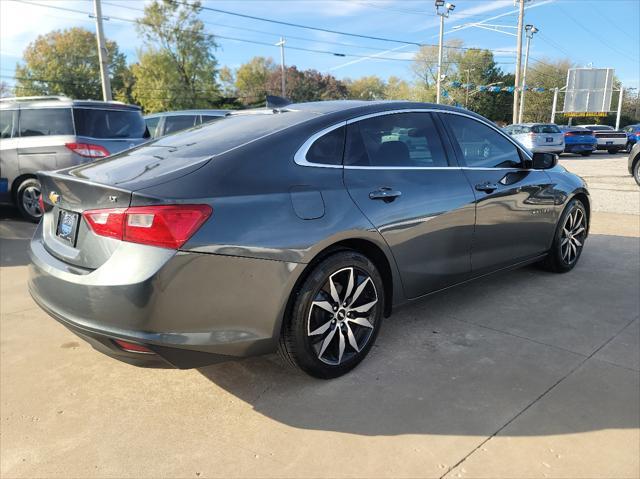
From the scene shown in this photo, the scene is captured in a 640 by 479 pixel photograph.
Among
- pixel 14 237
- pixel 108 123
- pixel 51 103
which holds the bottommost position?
pixel 14 237

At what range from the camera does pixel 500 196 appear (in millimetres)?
3891

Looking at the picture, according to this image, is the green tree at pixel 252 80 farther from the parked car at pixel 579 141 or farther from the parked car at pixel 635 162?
the parked car at pixel 635 162

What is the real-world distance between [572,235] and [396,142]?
2.62 meters

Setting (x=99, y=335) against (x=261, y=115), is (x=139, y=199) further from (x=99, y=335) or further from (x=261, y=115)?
(x=261, y=115)

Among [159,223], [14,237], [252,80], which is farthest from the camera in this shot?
[252,80]

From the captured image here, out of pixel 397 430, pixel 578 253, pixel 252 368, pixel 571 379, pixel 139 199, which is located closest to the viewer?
pixel 139 199

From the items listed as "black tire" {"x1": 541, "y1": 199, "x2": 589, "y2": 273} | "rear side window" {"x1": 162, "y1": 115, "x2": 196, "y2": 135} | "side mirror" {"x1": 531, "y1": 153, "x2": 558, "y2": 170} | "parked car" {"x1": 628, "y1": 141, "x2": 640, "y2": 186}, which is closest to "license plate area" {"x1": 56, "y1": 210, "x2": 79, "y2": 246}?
"side mirror" {"x1": 531, "y1": 153, "x2": 558, "y2": 170}

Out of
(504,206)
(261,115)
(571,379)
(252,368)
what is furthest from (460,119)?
(252,368)

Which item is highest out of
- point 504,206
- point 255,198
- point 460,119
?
point 460,119

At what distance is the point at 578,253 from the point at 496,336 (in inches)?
84.8

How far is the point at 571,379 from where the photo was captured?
2914 mm

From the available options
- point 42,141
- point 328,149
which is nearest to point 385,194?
point 328,149

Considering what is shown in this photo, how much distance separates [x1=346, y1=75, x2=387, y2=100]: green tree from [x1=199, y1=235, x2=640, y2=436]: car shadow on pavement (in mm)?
86959

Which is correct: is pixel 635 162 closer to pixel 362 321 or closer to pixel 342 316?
pixel 362 321
